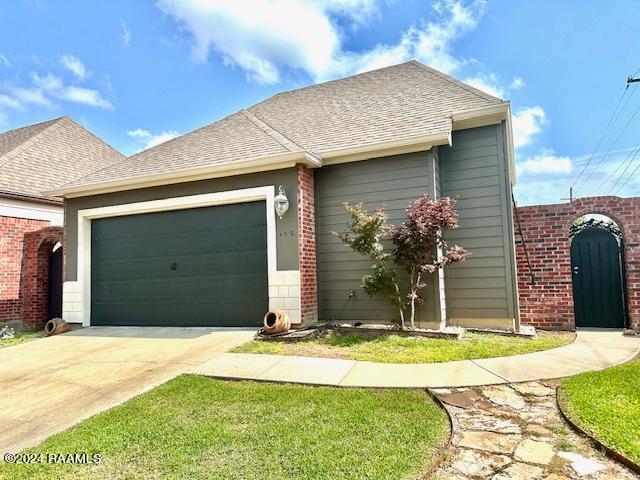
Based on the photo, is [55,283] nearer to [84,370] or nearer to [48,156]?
[48,156]

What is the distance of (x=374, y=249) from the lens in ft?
20.8

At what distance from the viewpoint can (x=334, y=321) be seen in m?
7.34

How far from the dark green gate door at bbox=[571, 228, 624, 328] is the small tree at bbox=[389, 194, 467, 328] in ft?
9.95

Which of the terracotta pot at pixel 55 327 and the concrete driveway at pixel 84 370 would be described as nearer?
the concrete driveway at pixel 84 370

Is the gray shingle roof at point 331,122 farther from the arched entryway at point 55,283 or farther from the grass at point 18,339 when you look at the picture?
the grass at point 18,339

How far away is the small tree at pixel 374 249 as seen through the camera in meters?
6.32

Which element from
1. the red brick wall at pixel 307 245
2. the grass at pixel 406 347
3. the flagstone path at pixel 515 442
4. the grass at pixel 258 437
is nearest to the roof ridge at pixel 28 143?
the red brick wall at pixel 307 245

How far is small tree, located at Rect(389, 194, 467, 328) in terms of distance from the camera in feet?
19.9

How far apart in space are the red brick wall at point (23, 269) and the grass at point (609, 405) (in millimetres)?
11121

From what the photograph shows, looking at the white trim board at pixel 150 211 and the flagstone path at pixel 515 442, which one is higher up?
the white trim board at pixel 150 211

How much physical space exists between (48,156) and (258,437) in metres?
13.0

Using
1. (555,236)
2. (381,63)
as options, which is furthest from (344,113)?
(555,236)

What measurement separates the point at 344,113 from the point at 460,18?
3.56m

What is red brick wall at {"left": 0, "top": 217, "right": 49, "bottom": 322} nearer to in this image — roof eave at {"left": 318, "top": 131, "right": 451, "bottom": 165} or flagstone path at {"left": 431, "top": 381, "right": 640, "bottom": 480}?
roof eave at {"left": 318, "top": 131, "right": 451, "bottom": 165}
